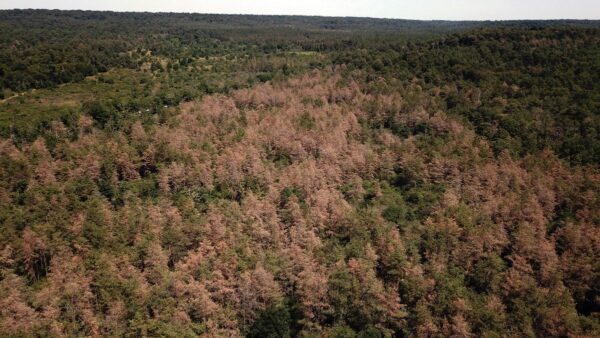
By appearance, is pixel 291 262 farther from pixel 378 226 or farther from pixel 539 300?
pixel 539 300

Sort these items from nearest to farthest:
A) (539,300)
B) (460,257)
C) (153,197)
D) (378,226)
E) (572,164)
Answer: (539,300) < (460,257) < (378,226) < (153,197) < (572,164)

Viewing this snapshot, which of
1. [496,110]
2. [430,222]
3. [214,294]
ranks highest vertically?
[496,110]

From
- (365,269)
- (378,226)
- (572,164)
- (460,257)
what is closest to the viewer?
(365,269)

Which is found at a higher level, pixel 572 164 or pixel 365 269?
pixel 572 164

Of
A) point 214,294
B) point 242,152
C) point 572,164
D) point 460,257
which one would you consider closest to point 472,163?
point 572,164

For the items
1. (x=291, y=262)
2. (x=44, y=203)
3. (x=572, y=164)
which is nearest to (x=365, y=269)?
(x=291, y=262)

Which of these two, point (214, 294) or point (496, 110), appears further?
point (496, 110)
